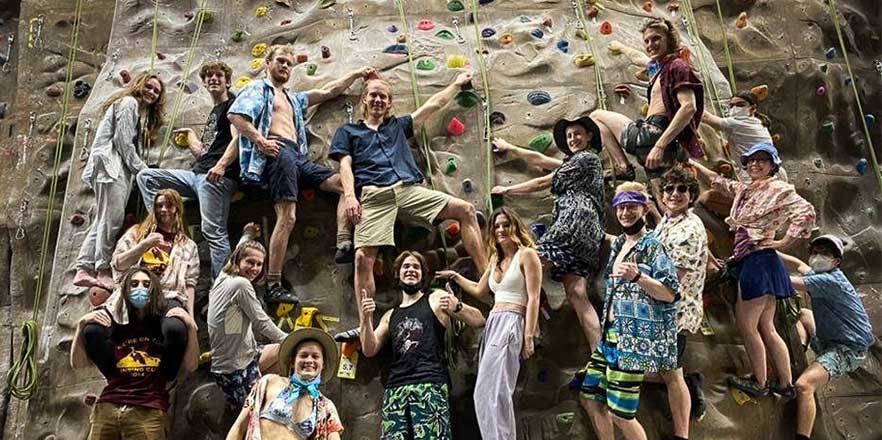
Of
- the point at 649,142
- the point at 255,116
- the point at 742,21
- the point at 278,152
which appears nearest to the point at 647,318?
the point at 649,142

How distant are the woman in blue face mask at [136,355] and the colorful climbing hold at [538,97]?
3.39 meters

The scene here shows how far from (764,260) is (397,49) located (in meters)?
3.49

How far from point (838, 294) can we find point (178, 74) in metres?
5.71

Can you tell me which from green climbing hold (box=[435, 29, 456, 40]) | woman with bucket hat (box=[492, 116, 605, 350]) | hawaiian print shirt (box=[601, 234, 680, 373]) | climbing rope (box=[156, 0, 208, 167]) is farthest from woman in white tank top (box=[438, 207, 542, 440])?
climbing rope (box=[156, 0, 208, 167])

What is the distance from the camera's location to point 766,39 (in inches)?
357

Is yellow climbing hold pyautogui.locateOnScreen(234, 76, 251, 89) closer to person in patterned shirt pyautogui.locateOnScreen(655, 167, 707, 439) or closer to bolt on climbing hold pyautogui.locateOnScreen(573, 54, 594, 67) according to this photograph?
bolt on climbing hold pyautogui.locateOnScreen(573, 54, 594, 67)

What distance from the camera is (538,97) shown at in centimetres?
728

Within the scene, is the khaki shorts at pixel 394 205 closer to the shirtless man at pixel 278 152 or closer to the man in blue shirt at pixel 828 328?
the shirtless man at pixel 278 152

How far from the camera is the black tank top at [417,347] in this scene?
5.66 meters

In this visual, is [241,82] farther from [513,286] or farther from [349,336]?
[513,286]

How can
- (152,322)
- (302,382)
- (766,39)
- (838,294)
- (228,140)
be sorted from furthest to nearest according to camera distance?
(766,39), (228,140), (838,294), (152,322), (302,382)

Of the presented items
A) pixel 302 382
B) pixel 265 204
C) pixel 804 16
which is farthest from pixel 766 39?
pixel 302 382

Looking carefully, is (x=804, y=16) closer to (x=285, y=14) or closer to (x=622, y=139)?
(x=622, y=139)

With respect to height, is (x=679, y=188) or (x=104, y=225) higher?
(x=104, y=225)
